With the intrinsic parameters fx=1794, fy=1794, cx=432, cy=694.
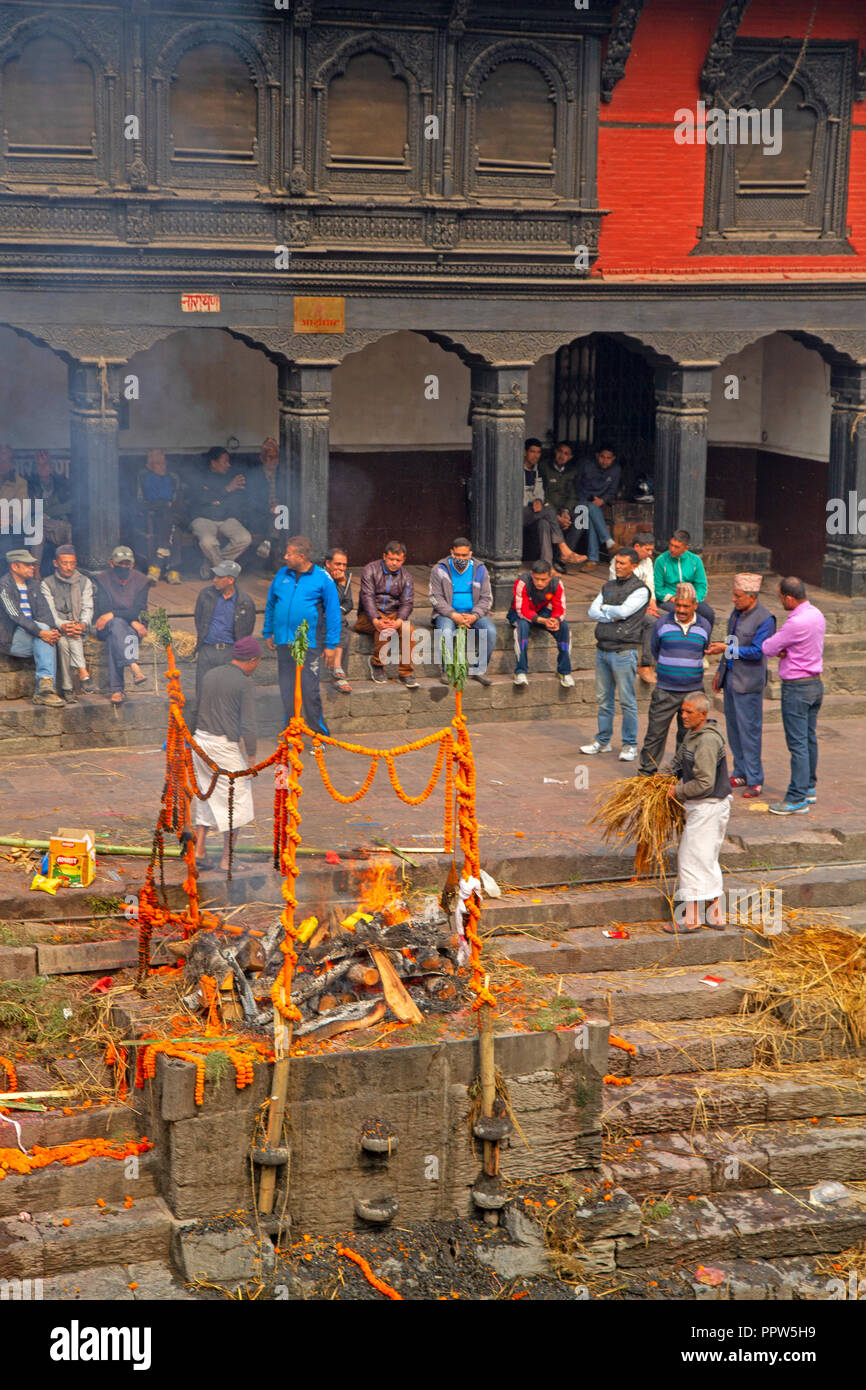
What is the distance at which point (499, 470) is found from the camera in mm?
17953

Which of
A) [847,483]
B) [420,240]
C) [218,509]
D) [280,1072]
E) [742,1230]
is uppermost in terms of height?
[420,240]

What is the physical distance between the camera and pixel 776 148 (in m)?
18.7

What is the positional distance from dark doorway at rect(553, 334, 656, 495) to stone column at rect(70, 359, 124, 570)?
625 centimetres

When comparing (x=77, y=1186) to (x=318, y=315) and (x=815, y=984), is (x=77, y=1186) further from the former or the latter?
(x=318, y=315)

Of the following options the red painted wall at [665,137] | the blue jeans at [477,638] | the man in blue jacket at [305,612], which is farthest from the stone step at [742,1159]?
the red painted wall at [665,137]

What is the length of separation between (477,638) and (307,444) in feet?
8.44

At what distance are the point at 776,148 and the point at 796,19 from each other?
1.28 metres

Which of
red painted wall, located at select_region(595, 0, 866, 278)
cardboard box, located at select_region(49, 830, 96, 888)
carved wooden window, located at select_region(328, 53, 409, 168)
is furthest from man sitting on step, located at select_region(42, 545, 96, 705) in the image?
red painted wall, located at select_region(595, 0, 866, 278)

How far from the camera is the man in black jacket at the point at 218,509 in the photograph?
18469 millimetres

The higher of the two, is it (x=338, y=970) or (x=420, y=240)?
(x=420, y=240)

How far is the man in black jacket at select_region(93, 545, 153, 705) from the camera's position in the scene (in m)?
15.5

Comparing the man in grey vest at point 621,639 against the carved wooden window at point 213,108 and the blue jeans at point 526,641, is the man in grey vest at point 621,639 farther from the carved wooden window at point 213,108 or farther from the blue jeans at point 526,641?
Result: the carved wooden window at point 213,108

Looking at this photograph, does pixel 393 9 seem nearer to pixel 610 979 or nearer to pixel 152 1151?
pixel 610 979

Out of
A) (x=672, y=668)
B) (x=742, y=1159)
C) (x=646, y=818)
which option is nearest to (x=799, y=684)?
(x=672, y=668)
